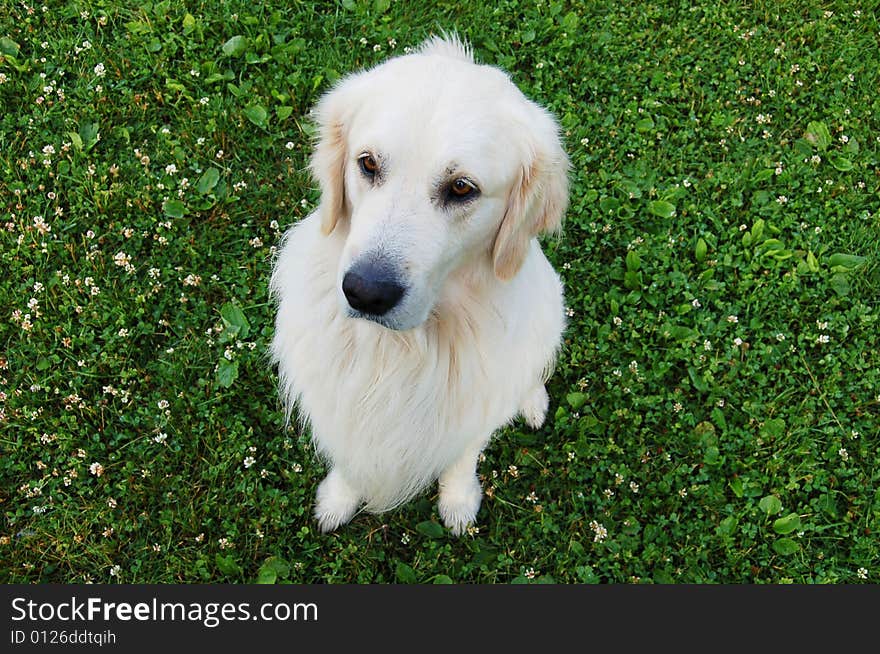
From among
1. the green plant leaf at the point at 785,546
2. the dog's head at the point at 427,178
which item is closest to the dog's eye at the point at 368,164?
the dog's head at the point at 427,178

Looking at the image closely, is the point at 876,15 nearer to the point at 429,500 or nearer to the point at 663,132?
the point at 663,132

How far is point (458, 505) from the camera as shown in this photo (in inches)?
135

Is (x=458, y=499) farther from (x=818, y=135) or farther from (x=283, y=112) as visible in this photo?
(x=818, y=135)

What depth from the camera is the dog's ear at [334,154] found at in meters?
2.45

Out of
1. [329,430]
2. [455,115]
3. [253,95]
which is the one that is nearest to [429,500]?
[329,430]

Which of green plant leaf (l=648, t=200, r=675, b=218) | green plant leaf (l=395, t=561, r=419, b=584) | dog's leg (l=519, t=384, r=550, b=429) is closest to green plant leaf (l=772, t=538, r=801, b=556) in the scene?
dog's leg (l=519, t=384, r=550, b=429)

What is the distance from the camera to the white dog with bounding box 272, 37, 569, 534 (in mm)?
2191

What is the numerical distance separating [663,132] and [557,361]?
1815 mm

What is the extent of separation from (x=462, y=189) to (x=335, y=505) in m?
1.82

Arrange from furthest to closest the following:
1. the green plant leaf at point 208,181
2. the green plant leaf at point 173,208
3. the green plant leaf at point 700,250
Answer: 1. the green plant leaf at point 700,250
2. the green plant leaf at point 208,181
3. the green plant leaf at point 173,208

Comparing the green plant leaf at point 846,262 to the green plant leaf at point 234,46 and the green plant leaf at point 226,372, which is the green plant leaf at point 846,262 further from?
the green plant leaf at point 234,46

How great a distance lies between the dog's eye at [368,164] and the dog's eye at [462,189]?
0.25 meters

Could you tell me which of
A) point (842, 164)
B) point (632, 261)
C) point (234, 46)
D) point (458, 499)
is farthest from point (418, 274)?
point (842, 164)

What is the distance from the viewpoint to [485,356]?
272 centimetres
